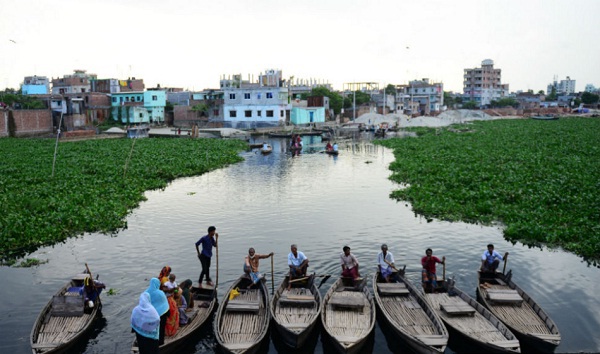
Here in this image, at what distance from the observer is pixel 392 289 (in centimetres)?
1275

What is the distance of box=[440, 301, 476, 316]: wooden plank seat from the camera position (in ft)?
36.7

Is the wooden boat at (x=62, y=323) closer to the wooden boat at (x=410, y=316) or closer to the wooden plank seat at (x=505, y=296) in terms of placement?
the wooden boat at (x=410, y=316)

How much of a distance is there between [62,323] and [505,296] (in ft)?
36.6

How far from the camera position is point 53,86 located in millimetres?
95438

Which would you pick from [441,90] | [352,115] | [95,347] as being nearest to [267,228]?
[95,347]

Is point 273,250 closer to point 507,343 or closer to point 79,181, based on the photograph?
point 507,343

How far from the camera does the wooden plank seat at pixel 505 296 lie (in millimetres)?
11680

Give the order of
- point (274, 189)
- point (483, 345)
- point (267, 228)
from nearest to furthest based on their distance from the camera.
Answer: point (483, 345) → point (267, 228) → point (274, 189)

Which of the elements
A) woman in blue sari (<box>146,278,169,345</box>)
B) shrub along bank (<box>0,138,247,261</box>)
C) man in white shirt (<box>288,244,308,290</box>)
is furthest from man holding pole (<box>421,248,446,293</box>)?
shrub along bank (<box>0,138,247,261</box>)

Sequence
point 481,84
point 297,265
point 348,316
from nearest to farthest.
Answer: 1. point 348,316
2. point 297,265
3. point 481,84

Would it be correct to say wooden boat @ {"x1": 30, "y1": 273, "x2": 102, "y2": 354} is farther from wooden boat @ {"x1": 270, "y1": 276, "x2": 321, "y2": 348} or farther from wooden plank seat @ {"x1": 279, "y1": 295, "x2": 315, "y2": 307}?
wooden plank seat @ {"x1": 279, "y1": 295, "x2": 315, "y2": 307}

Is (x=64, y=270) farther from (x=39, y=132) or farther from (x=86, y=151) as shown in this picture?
(x=39, y=132)

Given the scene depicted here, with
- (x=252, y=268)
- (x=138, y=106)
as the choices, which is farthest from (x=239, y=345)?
(x=138, y=106)

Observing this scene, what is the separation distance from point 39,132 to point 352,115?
65.5m
